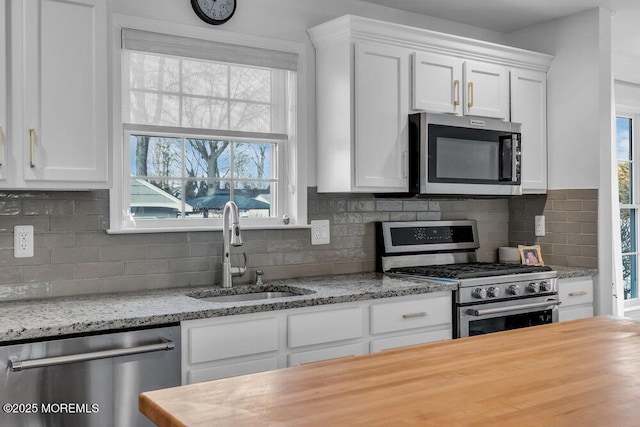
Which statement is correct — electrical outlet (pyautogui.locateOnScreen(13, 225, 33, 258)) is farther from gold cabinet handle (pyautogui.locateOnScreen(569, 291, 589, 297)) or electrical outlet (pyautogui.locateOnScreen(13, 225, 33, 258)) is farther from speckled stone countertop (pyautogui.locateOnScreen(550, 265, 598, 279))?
gold cabinet handle (pyautogui.locateOnScreen(569, 291, 589, 297))

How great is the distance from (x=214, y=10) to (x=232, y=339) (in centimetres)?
171

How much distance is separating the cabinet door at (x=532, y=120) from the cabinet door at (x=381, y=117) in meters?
0.98

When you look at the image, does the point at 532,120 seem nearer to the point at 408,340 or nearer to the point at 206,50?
the point at 408,340

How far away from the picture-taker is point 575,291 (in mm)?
3922

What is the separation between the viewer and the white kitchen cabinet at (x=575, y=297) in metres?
3.86

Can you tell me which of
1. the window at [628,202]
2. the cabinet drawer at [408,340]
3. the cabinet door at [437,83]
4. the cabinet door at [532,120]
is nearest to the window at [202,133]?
the cabinet door at [437,83]

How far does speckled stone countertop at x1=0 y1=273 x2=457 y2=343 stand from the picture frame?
3.72 feet

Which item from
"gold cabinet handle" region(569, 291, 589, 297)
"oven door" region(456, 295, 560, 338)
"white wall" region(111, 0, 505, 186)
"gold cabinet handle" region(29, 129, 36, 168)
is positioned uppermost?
"white wall" region(111, 0, 505, 186)

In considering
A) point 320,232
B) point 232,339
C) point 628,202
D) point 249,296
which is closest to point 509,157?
point 320,232

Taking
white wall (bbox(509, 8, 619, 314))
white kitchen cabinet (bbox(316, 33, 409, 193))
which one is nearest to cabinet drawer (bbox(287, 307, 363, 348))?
white kitchen cabinet (bbox(316, 33, 409, 193))

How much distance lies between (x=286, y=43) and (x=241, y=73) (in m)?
0.32

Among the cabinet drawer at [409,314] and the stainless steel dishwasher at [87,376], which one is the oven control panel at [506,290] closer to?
the cabinet drawer at [409,314]

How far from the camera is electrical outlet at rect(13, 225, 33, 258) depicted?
2695 mm

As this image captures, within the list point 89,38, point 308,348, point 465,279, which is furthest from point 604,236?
point 89,38
